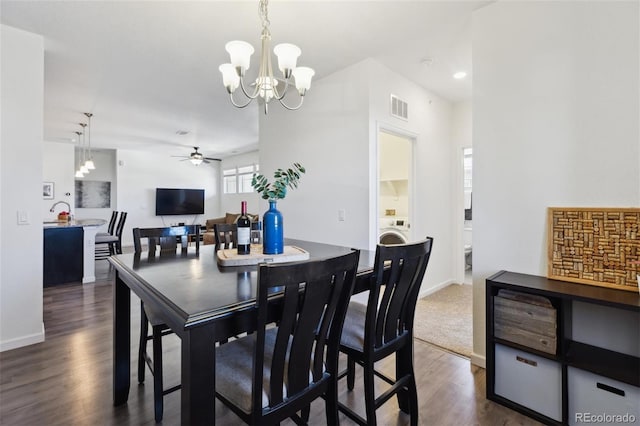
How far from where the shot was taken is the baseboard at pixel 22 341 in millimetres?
2525

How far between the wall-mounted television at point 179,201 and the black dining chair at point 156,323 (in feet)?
24.3

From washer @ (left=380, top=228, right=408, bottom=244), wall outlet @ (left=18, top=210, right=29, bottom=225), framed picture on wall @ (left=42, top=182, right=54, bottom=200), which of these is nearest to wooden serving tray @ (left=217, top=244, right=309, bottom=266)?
wall outlet @ (left=18, top=210, right=29, bottom=225)

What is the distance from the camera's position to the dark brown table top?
0.98m

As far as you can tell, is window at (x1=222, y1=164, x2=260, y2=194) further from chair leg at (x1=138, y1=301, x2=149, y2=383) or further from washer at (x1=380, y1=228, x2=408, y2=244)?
chair leg at (x1=138, y1=301, x2=149, y2=383)

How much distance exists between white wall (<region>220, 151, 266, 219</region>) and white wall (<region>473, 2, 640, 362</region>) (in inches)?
273

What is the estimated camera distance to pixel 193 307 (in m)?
0.99

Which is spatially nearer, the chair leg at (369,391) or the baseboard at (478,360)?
the chair leg at (369,391)

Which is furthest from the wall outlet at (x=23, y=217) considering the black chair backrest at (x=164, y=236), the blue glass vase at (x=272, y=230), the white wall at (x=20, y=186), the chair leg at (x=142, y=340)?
the blue glass vase at (x=272, y=230)

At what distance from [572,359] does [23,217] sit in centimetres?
412

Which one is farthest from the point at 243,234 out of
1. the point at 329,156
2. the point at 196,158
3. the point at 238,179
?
the point at 238,179

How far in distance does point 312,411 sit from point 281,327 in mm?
1099

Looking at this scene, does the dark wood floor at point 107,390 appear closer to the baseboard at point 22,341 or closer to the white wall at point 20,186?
the baseboard at point 22,341

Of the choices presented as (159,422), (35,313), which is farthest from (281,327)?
(35,313)

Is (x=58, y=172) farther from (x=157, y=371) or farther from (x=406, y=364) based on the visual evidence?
(x=406, y=364)
